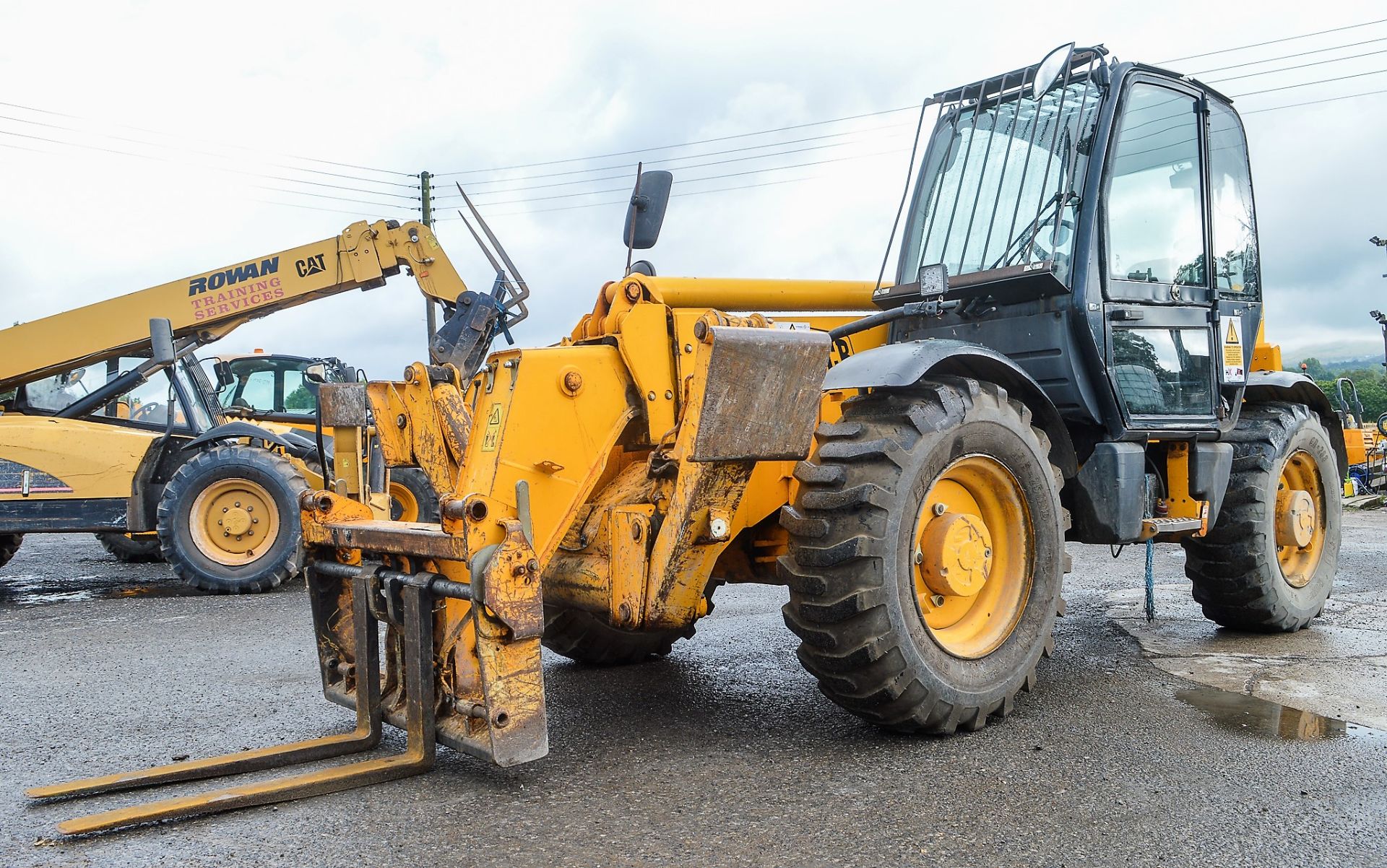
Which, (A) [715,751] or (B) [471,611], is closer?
(B) [471,611]

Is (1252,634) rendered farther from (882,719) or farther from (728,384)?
(728,384)

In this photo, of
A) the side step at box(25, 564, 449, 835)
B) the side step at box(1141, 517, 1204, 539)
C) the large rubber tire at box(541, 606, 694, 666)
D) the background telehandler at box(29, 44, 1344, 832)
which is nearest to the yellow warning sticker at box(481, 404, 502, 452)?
the background telehandler at box(29, 44, 1344, 832)

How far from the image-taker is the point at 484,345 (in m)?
8.95

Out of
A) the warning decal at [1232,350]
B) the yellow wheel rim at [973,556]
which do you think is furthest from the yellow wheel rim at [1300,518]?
the yellow wheel rim at [973,556]

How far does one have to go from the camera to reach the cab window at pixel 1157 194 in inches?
207

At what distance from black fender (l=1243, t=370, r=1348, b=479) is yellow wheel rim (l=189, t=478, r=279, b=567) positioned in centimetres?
760

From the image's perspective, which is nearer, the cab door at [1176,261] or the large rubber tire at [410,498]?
the cab door at [1176,261]

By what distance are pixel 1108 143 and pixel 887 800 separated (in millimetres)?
3335

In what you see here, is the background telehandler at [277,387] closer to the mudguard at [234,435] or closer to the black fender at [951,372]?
the mudguard at [234,435]

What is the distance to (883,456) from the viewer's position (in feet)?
12.6

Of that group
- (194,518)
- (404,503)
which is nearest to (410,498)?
(404,503)

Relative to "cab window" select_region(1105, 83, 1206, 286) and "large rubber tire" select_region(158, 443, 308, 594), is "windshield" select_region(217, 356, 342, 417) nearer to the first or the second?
"large rubber tire" select_region(158, 443, 308, 594)

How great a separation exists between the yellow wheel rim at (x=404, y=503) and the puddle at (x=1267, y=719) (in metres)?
7.25

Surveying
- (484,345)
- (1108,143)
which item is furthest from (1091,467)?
(484,345)
